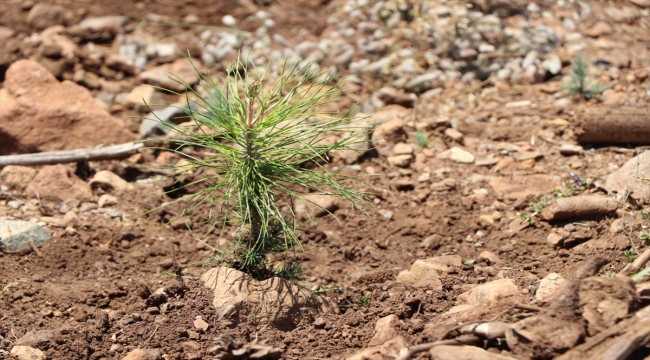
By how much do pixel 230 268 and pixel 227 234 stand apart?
2.38 ft

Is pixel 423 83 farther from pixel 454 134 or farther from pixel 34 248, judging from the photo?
pixel 34 248

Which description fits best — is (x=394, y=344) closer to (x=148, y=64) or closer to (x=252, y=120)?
(x=252, y=120)

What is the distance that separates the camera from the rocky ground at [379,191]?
9.09 feet

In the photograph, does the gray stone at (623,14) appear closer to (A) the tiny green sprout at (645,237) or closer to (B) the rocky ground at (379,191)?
(B) the rocky ground at (379,191)

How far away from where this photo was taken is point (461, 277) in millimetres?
3189

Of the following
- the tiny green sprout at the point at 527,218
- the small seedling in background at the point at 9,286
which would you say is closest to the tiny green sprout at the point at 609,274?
the tiny green sprout at the point at 527,218

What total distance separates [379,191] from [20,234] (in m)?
1.89

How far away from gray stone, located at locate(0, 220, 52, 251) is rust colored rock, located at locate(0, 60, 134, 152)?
92 cm

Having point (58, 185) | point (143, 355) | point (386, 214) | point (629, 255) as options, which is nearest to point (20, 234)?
point (58, 185)

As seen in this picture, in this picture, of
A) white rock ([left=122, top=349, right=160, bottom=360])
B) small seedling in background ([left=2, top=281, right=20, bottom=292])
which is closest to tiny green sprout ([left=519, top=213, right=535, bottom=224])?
white rock ([left=122, top=349, right=160, bottom=360])

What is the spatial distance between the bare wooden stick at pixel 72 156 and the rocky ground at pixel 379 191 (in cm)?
7

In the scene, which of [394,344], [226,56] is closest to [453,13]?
[226,56]

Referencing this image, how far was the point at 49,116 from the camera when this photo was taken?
440 centimetres

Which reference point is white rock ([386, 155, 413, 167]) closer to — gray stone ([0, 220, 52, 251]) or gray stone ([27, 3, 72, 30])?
gray stone ([0, 220, 52, 251])
